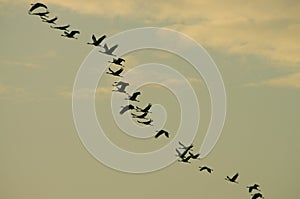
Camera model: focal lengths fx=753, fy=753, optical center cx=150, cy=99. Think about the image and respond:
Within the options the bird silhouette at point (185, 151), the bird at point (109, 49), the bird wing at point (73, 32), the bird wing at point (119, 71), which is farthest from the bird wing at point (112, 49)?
the bird silhouette at point (185, 151)

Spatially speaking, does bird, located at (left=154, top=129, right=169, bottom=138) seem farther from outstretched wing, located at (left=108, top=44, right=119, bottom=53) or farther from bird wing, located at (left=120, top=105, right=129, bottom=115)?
outstretched wing, located at (left=108, top=44, right=119, bottom=53)

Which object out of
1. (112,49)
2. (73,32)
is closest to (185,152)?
(112,49)

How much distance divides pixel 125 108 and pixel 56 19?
15.8 metres

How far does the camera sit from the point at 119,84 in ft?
272

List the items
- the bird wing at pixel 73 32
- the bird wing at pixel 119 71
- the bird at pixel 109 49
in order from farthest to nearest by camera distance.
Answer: the bird wing at pixel 119 71 → the bird wing at pixel 73 32 → the bird at pixel 109 49

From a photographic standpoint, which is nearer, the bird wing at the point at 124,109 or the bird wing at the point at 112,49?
the bird wing at the point at 112,49

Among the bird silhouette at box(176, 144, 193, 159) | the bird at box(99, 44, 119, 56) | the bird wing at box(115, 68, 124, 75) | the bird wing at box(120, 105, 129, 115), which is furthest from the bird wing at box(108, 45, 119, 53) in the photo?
the bird silhouette at box(176, 144, 193, 159)

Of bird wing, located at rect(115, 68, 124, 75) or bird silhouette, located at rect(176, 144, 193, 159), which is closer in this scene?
bird wing, located at rect(115, 68, 124, 75)

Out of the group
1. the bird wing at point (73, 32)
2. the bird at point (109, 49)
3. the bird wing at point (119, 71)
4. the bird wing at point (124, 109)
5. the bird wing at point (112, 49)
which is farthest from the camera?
the bird wing at point (124, 109)

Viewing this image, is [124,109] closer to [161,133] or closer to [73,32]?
[161,133]

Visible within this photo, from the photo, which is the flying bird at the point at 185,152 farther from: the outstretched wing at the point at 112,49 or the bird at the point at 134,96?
the outstretched wing at the point at 112,49

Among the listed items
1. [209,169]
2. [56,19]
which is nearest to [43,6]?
[56,19]

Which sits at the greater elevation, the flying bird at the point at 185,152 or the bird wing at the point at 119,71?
the bird wing at the point at 119,71

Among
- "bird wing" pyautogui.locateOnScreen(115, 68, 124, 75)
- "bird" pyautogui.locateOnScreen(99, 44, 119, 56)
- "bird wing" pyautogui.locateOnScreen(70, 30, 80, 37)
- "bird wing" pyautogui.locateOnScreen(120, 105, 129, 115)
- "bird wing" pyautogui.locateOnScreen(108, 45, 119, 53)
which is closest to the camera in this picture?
"bird" pyautogui.locateOnScreen(99, 44, 119, 56)
